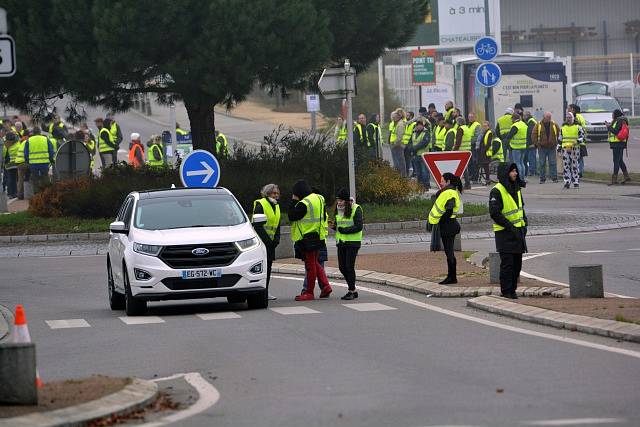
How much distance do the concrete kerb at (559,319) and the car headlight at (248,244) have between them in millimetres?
2601

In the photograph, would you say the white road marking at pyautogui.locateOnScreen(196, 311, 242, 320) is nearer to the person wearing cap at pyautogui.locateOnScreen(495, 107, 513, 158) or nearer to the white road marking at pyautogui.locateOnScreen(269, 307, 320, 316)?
the white road marking at pyautogui.locateOnScreen(269, 307, 320, 316)

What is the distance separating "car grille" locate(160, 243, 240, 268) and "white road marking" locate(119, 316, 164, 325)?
65 centimetres

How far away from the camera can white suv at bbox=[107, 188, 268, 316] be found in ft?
56.9

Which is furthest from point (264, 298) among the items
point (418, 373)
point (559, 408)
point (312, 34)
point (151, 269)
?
point (312, 34)

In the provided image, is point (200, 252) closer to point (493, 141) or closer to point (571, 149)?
point (571, 149)

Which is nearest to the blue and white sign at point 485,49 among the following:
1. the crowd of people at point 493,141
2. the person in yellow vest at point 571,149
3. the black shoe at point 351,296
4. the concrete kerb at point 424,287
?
the crowd of people at point 493,141

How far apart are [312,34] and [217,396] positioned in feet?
67.9

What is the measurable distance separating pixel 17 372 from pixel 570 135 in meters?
29.9

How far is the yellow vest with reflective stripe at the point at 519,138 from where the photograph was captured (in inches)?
1619

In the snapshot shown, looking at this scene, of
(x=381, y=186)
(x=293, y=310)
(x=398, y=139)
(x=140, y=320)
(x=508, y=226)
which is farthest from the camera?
(x=398, y=139)

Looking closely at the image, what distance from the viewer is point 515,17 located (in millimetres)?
103750

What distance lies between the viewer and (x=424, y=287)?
19109 millimetres

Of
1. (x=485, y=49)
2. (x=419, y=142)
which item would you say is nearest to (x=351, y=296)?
(x=485, y=49)

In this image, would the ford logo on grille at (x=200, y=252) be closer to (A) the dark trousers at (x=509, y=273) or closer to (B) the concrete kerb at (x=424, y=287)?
(B) the concrete kerb at (x=424, y=287)
